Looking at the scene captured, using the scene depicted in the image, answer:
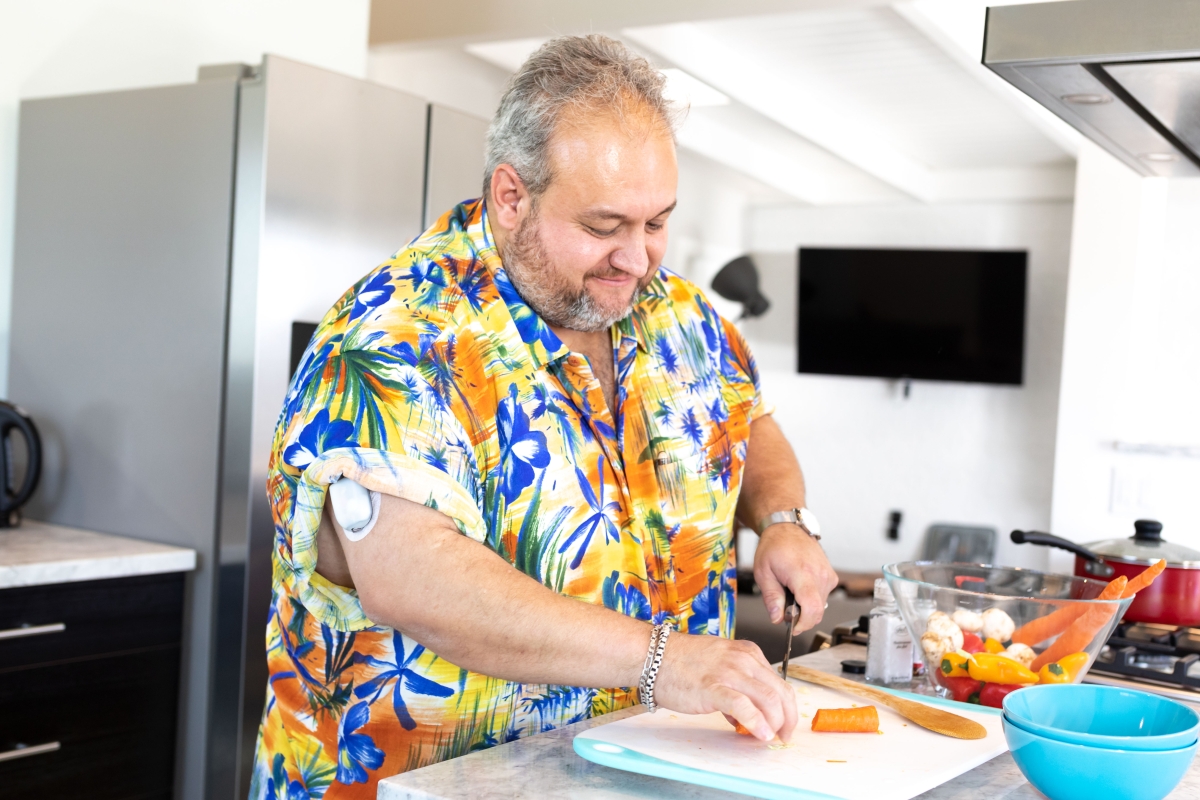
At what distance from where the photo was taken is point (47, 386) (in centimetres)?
238

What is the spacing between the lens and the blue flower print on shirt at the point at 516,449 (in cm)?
115

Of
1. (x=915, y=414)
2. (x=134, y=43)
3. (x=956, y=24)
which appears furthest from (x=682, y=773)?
(x=915, y=414)

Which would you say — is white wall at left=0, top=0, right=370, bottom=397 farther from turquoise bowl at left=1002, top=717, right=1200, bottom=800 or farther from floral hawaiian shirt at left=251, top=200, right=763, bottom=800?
turquoise bowl at left=1002, top=717, right=1200, bottom=800

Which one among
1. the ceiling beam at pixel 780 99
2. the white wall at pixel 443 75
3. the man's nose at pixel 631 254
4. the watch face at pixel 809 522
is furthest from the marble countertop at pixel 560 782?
the white wall at pixel 443 75

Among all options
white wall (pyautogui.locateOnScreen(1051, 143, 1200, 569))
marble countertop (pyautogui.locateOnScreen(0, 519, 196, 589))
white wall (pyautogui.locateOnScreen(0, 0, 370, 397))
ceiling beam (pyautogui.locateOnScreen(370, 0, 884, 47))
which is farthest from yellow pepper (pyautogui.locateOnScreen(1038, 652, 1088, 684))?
white wall (pyautogui.locateOnScreen(1051, 143, 1200, 569))

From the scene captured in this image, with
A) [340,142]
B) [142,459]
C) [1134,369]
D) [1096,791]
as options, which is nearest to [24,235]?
→ [142,459]

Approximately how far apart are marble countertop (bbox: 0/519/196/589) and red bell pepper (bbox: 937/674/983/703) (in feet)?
4.66

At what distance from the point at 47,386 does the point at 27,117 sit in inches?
22.4

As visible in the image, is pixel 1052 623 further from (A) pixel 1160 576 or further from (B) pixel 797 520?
(A) pixel 1160 576

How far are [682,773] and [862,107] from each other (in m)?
4.57

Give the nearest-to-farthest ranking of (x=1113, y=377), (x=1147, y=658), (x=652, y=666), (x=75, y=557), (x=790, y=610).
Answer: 1. (x=652, y=666)
2. (x=790, y=610)
3. (x=1147, y=658)
4. (x=75, y=557)
5. (x=1113, y=377)

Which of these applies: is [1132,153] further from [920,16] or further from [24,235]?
[24,235]

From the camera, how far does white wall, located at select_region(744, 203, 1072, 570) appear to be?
619 centimetres

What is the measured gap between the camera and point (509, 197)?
4.03ft
